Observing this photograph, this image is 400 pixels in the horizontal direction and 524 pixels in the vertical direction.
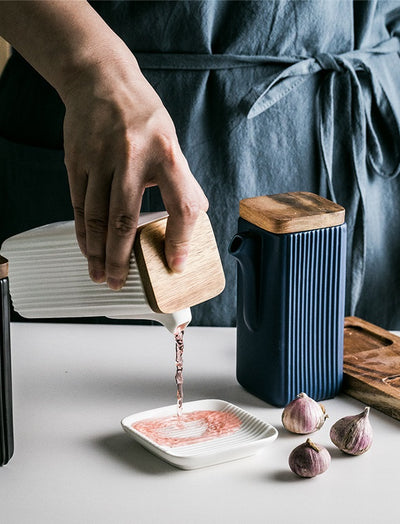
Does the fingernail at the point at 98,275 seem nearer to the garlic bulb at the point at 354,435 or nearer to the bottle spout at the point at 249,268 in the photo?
the bottle spout at the point at 249,268

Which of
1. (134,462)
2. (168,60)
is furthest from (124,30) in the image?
Result: (134,462)

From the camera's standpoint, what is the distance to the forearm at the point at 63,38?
2.89 ft

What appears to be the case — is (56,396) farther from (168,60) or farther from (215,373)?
(168,60)

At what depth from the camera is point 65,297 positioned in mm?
939

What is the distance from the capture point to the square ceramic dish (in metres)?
0.86

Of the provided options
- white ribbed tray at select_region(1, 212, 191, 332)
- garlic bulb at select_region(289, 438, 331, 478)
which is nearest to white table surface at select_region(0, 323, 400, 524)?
garlic bulb at select_region(289, 438, 331, 478)

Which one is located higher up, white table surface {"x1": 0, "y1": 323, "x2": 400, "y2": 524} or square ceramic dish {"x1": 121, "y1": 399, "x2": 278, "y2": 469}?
square ceramic dish {"x1": 121, "y1": 399, "x2": 278, "y2": 469}

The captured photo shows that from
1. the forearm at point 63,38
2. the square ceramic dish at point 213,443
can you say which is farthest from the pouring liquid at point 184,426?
the forearm at point 63,38

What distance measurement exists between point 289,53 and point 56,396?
0.60 meters

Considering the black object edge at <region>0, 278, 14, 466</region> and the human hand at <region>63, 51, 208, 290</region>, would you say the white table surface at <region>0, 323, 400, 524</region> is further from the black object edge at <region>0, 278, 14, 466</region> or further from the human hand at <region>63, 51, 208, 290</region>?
the human hand at <region>63, 51, 208, 290</region>

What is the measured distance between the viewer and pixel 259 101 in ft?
4.12

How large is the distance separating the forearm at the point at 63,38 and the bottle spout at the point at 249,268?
0.24 meters

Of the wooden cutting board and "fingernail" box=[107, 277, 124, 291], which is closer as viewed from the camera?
"fingernail" box=[107, 277, 124, 291]

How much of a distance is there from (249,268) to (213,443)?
0.70 feet
